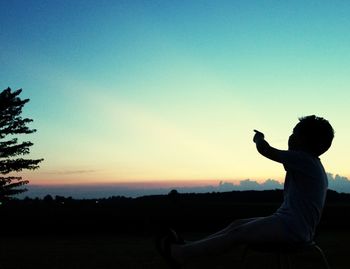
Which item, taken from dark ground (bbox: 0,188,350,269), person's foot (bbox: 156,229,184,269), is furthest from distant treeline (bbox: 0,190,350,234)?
person's foot (bbox: 156,229,184,269)

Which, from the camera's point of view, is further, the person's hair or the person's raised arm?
the person's hair

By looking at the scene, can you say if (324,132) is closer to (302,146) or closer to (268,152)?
(302,146)

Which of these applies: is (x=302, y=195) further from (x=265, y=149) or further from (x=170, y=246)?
(x=170, y=246)

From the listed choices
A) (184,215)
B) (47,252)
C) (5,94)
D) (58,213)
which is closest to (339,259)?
(47,252)

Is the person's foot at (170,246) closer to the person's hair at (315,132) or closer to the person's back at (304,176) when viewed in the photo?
the person's back at (304,176)

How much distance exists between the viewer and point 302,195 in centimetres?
248

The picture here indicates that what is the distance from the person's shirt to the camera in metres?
2.44

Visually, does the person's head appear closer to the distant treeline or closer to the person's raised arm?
the person's raised arm

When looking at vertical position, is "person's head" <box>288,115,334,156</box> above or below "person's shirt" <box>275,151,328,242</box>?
above

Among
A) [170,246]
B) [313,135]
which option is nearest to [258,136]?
[313,135]

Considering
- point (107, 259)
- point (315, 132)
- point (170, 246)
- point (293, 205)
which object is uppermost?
point (315, 132)

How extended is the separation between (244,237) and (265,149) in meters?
0.47

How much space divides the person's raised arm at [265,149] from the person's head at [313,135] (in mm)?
211

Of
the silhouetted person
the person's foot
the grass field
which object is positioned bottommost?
the grass field
